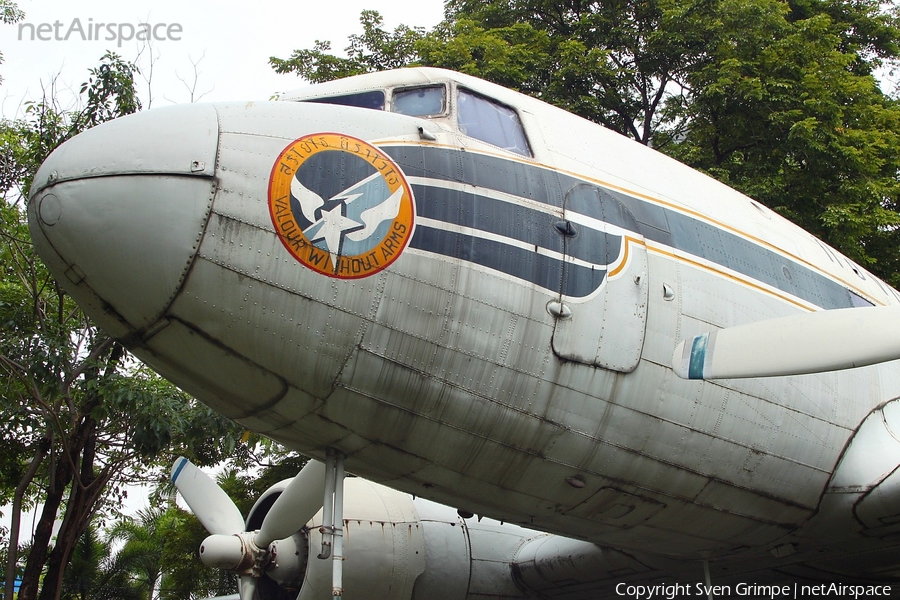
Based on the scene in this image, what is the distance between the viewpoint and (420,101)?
7051 millimetres

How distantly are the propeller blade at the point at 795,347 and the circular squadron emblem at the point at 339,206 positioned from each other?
7.38 ft

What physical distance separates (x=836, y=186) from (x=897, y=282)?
8.16 ft

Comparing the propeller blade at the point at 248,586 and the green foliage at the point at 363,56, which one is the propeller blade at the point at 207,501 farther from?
the green foliage at the point at 363,56

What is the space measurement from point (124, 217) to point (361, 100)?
96.0 inches

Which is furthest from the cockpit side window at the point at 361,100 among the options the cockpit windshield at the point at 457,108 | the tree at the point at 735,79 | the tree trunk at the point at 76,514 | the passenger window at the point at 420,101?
the tree at the point at 735,79

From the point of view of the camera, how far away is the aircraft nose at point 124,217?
210 inches

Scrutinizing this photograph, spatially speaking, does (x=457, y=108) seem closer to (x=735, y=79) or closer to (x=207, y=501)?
(x=207, y=501)

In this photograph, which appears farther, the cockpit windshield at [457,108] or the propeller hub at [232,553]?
the propeller hub at [232,553]

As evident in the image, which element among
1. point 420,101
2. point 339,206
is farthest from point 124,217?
point 420,101

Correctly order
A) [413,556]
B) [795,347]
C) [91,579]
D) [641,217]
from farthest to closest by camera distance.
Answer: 1. [91,579]
2. [413,556]
3. [641,217]
4. [795,347]

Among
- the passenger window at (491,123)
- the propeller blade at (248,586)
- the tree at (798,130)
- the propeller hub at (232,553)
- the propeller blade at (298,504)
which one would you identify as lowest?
the propeller blade at (248,586)

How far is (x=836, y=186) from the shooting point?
60.2ft

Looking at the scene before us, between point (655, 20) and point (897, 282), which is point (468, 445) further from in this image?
point (655, 20)

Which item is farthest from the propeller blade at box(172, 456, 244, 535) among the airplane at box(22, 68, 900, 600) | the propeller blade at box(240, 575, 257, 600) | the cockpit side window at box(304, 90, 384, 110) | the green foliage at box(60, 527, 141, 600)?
the green foliage at box(60, 527, 141, 600)
